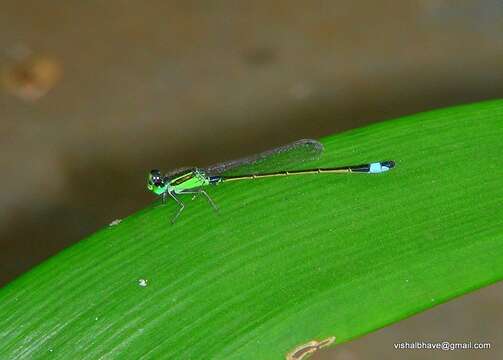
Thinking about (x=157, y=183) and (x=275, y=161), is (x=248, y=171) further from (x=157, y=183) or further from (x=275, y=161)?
(x=157, y=183)

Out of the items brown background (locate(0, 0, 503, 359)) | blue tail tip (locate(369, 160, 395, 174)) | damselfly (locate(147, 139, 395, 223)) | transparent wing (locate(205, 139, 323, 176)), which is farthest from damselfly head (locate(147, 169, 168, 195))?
blue tail tip (locate(369, 160, 395, 174))

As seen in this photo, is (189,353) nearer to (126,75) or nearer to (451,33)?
(126,75)

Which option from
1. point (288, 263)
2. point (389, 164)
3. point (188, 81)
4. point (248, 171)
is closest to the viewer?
point (288, 263)

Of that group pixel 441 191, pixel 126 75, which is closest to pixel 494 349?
pixel 441 191

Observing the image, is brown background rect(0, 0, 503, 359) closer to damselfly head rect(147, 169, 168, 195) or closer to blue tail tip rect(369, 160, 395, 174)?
damselfly head rect(147, 169, 168, 195)

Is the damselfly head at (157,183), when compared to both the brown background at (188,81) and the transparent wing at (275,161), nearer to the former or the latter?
the transparent wing at (275,161)

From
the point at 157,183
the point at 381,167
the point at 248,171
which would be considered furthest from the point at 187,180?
the point at 381,167
